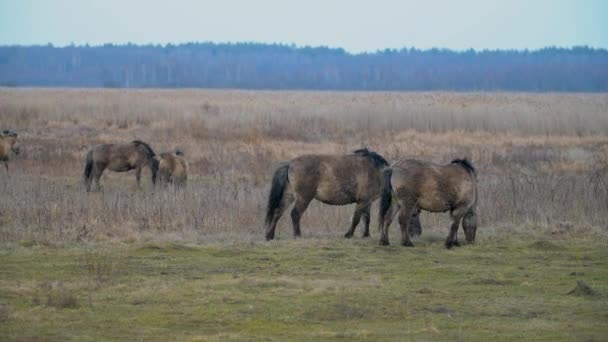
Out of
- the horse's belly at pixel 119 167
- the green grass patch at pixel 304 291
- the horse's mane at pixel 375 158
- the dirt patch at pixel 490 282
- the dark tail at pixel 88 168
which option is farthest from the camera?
the horse's belly at pixel 119 167

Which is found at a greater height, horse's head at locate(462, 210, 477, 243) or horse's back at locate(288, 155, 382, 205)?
horse's back at locate(288, 155, 382, 205)

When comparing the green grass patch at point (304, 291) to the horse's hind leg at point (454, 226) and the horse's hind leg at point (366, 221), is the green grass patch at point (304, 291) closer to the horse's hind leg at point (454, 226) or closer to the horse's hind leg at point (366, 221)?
the horse's hind leg at point (454, 226)

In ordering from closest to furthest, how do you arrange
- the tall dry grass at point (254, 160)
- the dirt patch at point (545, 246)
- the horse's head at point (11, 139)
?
1. the dirt patch at point (545, 246)
2. the tall dry grass at point (254, 160)
3. the horse's head at point (11, 139)

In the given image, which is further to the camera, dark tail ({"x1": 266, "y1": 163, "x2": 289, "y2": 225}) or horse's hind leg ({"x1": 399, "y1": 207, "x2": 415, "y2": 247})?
dark tail ({"x1": 266, "y1": 163, "x2": 289, "y2": 225})

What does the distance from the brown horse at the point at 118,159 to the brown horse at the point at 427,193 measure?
8.67m


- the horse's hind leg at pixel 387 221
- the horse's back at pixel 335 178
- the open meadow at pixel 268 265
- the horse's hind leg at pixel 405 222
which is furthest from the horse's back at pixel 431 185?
the horse's back at pixel 335 178

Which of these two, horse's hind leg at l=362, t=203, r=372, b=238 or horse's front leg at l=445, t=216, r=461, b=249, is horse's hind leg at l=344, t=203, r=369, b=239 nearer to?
horse's hind leg at l=362, t=203, r=372, b=238

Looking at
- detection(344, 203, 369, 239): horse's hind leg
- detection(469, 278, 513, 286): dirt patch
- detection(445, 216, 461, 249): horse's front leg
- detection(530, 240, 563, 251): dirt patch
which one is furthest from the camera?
detection(344, 203, 369, 239): horse's hind leg

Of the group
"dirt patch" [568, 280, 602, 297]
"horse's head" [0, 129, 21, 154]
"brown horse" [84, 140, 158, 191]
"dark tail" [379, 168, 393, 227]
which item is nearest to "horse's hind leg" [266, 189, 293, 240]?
"dark tail" [379, 168, 393, 227]

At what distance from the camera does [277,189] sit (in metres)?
14.8

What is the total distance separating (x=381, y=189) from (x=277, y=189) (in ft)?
5.32

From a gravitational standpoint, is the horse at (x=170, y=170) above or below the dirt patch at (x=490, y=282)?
above

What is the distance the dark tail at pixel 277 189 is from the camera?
14750 mm

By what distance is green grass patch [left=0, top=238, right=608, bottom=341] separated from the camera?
9.49 metres
